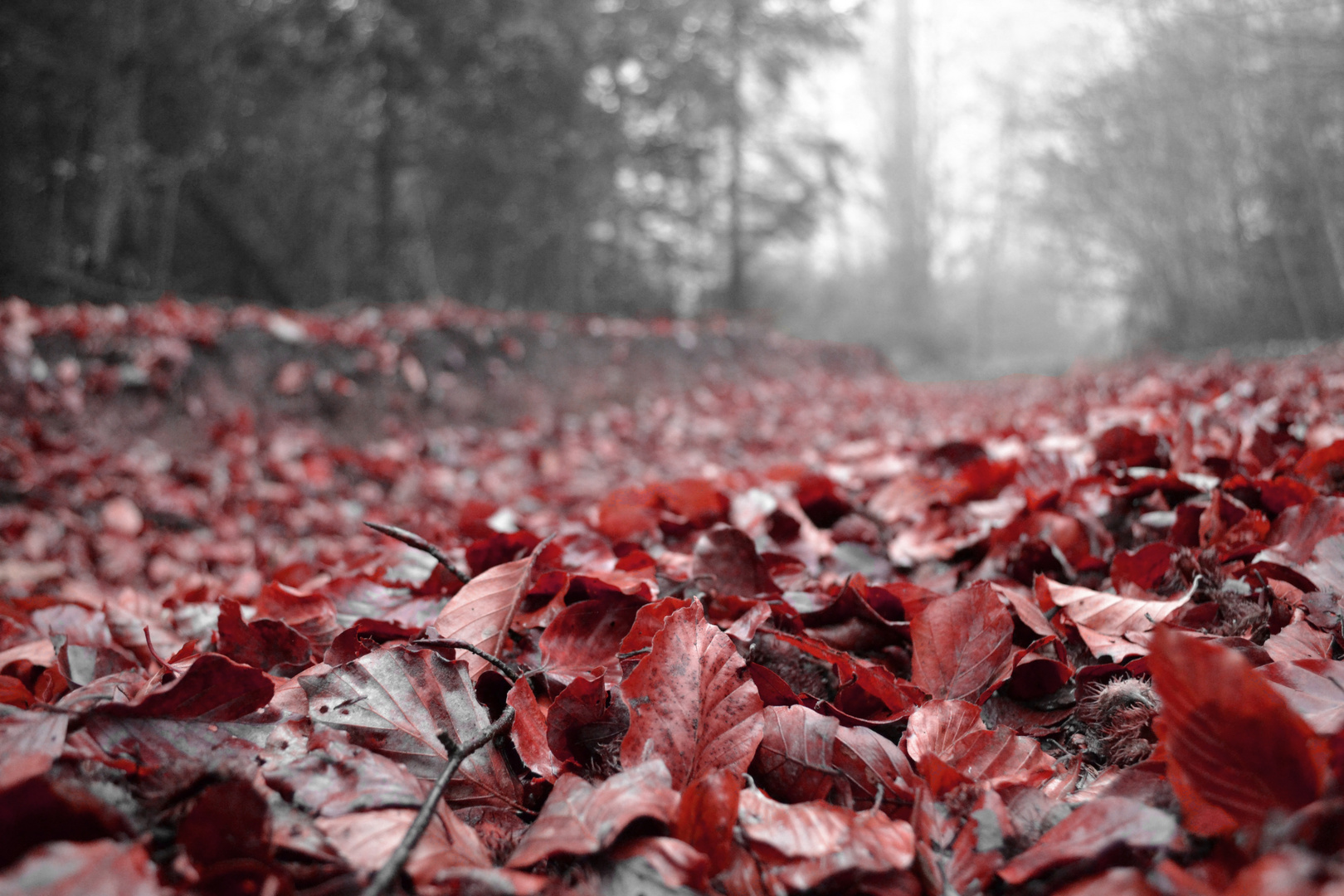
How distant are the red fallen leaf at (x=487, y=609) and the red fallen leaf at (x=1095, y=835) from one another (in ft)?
1.72

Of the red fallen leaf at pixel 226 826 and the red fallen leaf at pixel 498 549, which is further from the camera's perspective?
the red fallen leaf at pixel 498 549

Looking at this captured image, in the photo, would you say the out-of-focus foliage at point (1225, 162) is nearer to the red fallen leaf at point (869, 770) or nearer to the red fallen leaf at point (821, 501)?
the red fallen leaf at point (821, 501)

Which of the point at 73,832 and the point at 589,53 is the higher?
the point at 589,53

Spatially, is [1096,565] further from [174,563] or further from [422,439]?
[422,439]

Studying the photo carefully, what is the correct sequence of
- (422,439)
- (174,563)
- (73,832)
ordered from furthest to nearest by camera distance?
(422,439) → (174,563) → (73,832)

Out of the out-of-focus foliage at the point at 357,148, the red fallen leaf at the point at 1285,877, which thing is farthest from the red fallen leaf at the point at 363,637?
the out-of-focus foliage at the point at 357,148

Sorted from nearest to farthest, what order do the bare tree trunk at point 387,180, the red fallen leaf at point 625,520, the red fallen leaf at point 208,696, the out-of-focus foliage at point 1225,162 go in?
the red fallen leaf at point 208,696
the red fallen leaf at point 625,520
the out-of-focus foliage at point 1225,162
the bare tree trunk at point 387,180

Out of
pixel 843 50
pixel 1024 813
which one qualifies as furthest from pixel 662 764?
pixel 843 50

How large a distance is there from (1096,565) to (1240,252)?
277 inches

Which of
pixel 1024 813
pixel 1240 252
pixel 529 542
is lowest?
pixel 1024 813

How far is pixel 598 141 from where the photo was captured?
25.3ft

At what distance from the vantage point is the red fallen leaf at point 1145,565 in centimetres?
93

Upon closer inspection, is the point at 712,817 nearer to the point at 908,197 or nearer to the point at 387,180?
the point at 387,180

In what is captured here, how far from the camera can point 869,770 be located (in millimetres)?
651
